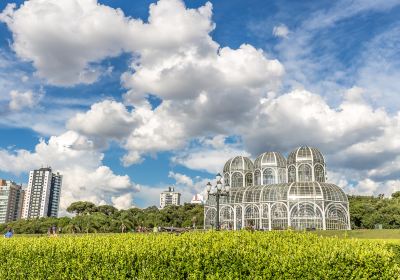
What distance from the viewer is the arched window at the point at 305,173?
57.4 meters

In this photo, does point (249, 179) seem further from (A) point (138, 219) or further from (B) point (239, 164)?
(A) point (138, 219)

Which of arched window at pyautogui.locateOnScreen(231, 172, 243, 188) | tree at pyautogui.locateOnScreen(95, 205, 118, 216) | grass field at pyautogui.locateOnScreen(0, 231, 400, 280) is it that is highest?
arched window at pyautogui.locateOnScreen(231, 172, 243, 188)

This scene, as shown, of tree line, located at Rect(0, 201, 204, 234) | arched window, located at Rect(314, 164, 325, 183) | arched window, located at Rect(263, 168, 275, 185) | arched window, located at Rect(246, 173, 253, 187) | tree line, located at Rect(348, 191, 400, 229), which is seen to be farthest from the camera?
arched window, located at Rect(246, 173, 253, 187)

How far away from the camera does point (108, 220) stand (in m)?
57.2

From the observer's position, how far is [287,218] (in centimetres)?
5059

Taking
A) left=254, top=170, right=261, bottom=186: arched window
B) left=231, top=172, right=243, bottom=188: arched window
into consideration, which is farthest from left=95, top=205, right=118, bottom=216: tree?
left=254, top=170, right=261, bottom=186: arched window

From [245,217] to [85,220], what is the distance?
979 inches

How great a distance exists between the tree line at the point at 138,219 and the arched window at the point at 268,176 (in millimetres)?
14641

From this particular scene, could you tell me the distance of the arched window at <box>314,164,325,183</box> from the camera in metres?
57.3

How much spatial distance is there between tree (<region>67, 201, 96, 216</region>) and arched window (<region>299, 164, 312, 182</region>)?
153 ft

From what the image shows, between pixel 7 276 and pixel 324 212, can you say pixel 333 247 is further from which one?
pixel 324 212

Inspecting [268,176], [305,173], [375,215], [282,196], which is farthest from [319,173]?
[375,215]

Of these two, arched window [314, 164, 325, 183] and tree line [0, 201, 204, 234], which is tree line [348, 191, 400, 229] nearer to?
arched window [314, 164, 325, 183]

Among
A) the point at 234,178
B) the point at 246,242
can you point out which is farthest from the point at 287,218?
the point at 246,242
